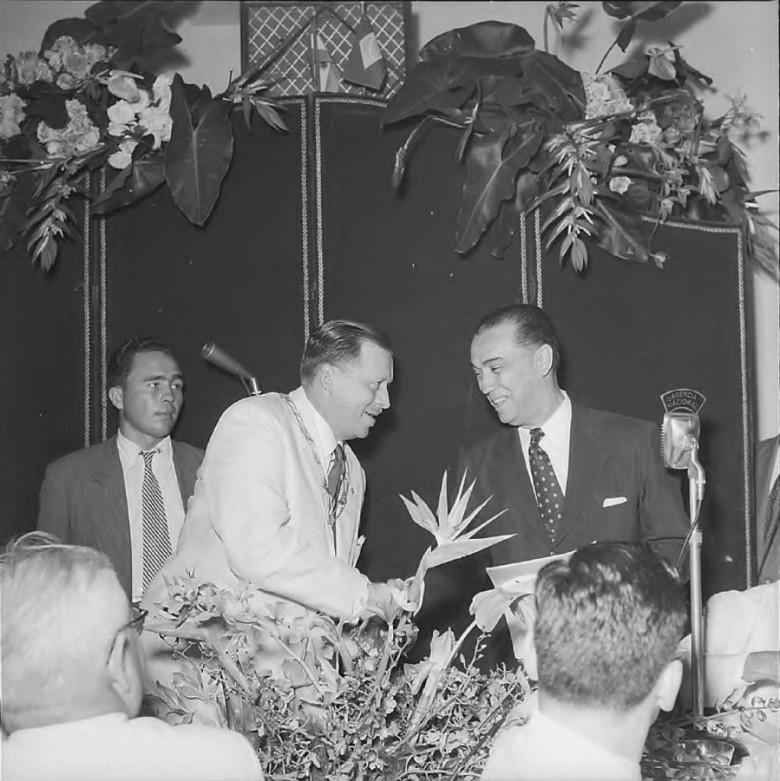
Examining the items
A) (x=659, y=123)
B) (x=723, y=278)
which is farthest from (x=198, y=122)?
(x=723, y=278)

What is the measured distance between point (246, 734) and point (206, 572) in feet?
3.69

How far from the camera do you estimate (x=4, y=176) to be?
3.84 m

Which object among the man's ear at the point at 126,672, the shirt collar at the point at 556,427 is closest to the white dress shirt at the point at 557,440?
the shirt collar at the point at 556,427

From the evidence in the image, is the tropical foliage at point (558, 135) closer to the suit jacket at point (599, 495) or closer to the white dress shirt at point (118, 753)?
the suit jacket at point (599, 495)

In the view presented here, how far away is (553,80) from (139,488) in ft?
5.69

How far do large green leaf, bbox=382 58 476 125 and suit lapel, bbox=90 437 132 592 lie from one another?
132 cm

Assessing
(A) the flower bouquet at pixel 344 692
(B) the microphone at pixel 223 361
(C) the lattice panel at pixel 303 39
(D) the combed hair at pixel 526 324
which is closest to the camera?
(A) the flower bouquet at pixel 344 692

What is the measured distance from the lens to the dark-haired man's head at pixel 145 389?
148 inches

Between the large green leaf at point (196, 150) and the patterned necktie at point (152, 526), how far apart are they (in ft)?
2.63

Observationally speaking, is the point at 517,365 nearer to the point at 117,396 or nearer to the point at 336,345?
the point at 336,345

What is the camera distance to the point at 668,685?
1.50 metres

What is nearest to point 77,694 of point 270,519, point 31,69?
point 270,519

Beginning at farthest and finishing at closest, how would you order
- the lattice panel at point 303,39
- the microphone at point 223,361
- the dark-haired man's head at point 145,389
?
the lattice panel at point 303,39 < the dark-haired man's head at point 145,389 < the microphone at point 223,361

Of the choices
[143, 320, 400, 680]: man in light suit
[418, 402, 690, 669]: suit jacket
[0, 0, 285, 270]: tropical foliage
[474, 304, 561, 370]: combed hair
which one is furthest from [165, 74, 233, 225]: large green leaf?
[418, 402, 690, 669]: suit jacket
